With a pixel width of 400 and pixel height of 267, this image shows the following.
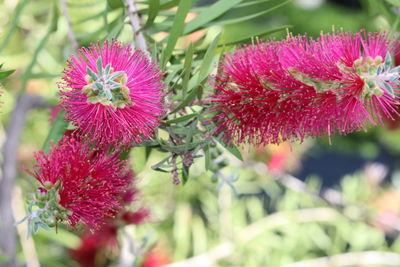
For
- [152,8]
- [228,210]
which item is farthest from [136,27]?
[228,210]

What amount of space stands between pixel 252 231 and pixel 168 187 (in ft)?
0.59

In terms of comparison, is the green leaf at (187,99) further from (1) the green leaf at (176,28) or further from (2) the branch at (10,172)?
(2) the branch at (10,172)

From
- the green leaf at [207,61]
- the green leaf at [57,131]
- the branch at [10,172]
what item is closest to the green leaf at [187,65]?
the green leaf at [207,61]

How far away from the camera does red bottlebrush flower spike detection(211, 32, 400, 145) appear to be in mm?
300

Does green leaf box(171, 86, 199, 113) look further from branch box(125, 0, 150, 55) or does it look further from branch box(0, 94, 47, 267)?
branch box(0, 94, 47, 267)

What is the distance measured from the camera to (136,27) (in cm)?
37

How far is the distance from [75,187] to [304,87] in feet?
0.53

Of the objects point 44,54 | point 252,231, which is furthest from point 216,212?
point 44,54

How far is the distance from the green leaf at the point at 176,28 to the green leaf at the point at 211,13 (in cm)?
4

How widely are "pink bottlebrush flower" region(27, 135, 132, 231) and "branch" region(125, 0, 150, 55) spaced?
86mm

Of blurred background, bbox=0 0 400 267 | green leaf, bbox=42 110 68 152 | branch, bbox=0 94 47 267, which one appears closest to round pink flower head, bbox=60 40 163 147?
green leaf, bbox=42 110 68 152

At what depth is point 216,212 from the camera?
93cm

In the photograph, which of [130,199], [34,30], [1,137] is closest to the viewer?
[130,199]

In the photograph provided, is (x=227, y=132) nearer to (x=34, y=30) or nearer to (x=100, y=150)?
(x=100, y=150)
